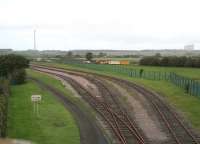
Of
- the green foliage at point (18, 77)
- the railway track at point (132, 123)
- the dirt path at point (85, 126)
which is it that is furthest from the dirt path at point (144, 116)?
the green foliage at point (18, 77)

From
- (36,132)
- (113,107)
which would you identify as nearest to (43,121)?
(36,132)

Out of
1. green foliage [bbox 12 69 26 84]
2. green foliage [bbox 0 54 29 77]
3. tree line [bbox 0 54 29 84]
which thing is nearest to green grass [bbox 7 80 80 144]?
green foliage [bbox 12 69 26 84]

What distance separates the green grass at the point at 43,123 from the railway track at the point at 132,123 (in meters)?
2.69

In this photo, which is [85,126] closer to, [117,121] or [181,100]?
[117,121]

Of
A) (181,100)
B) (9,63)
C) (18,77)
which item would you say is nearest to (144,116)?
(181,100)

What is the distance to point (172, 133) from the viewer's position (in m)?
26.9

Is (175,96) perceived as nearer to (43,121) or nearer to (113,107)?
(113,107)

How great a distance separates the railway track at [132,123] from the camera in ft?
84.5

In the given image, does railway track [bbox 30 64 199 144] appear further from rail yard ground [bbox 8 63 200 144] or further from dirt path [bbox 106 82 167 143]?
dirt path [bbox 106 82 167 143]

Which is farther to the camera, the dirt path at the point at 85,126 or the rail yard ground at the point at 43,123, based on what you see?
the rail yard ground at the point at 43,123

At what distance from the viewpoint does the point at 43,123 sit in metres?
29.9

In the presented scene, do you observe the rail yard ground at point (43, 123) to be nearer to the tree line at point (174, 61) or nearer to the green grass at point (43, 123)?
the green grass at point (43, 123)

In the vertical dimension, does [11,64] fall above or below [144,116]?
above

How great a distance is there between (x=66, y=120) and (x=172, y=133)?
26.2 ft
